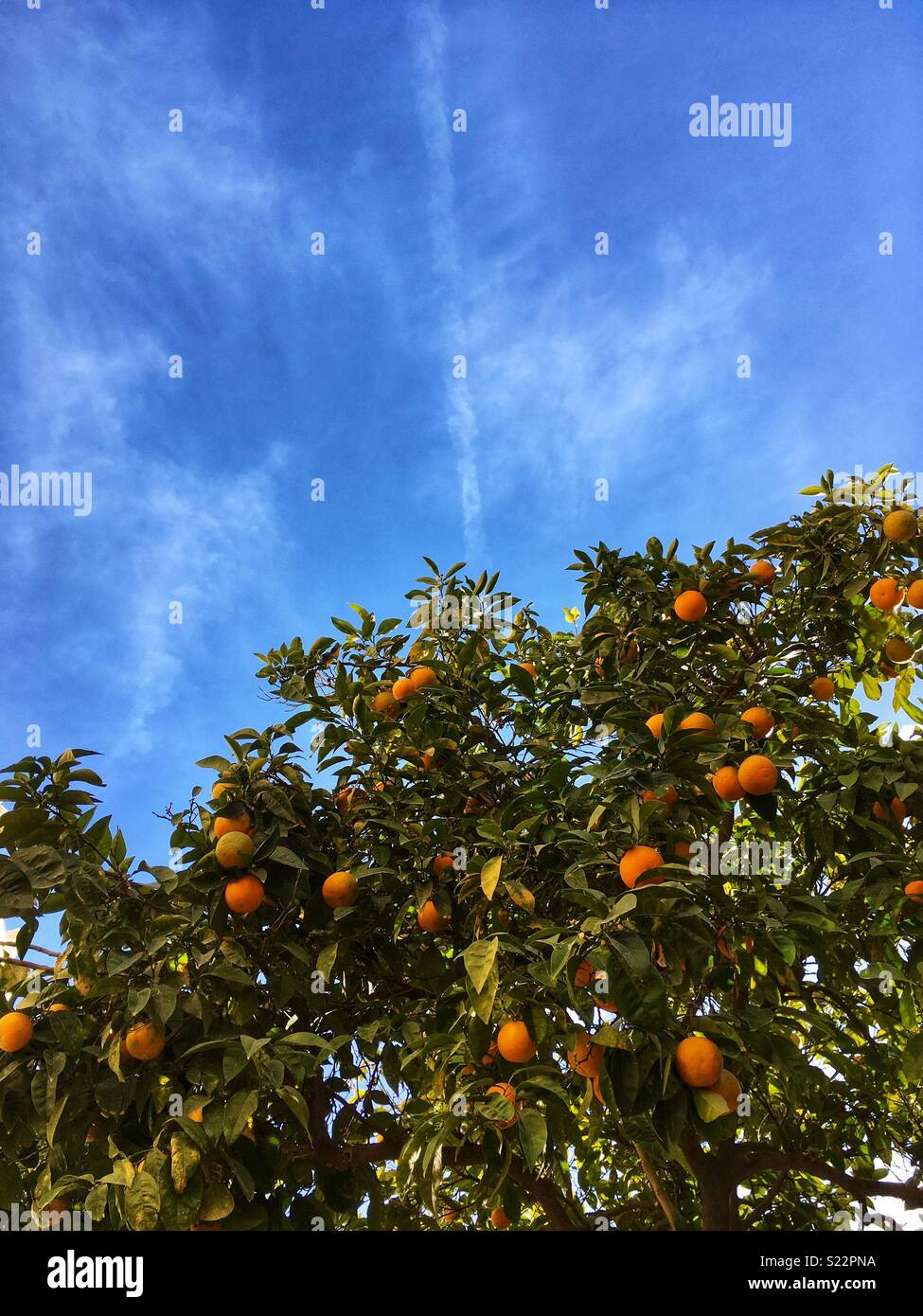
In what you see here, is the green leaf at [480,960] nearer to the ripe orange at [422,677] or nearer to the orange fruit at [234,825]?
the orange fruit at [234,825]

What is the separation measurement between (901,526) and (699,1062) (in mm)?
2257

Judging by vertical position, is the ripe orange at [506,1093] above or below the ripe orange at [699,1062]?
below

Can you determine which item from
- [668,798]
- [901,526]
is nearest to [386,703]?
[668,798]

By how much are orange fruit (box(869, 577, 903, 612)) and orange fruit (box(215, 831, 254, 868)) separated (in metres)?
2.37

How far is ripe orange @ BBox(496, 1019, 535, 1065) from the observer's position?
2.08 meters

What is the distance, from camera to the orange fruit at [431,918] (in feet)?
9.02

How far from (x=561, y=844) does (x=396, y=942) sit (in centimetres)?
82

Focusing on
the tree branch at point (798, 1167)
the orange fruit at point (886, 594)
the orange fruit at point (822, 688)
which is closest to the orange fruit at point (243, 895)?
the tree branch at point (798, 1167)

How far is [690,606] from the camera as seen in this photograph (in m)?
3.39

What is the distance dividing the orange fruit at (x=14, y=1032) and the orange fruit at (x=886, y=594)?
302 centimetres

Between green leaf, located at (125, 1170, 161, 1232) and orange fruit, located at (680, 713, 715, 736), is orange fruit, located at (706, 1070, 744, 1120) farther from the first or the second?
green leaf, located at (125, 1170, 161, 1232)

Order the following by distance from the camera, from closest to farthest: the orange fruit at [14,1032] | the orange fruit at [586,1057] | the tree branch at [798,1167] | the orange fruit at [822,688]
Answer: the orange fruit at [586,1057], the orange fruit at [14,1032], the tree branch at [798,1167], the orange fruit at [822,688]

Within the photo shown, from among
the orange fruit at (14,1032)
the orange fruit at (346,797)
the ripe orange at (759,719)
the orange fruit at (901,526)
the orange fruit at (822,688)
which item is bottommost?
the orange fruit at (14,1032)

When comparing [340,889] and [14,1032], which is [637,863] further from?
[14,1032]
